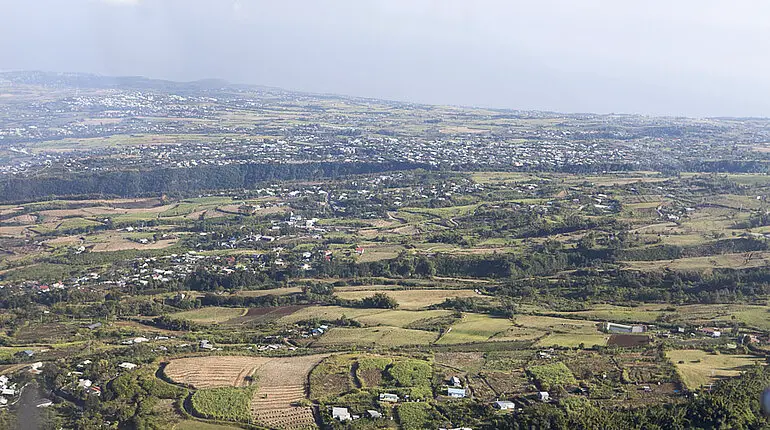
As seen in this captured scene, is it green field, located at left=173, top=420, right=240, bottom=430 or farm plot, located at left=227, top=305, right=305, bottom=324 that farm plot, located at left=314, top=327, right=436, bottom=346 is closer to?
farm plot, located at left=227, top=305, right=305, bottom=324

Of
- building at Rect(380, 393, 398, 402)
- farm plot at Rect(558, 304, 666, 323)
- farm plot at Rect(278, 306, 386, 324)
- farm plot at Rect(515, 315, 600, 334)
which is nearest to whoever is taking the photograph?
building at Rect(380, 393, 398, 402)

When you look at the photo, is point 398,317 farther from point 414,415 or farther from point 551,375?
point 414,415

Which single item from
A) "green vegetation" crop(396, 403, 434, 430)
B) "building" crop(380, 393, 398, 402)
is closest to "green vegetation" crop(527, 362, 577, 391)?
"green vegetation" crop(396, 403, 434, 430)

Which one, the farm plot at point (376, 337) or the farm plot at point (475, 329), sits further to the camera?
the farm plot at point (475, 329)

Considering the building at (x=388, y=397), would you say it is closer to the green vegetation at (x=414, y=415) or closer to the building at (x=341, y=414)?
the green vegetation at (x=414, y=415)

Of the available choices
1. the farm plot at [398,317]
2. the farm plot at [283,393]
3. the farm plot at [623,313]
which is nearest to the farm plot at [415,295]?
the farm plot at [398,317]
